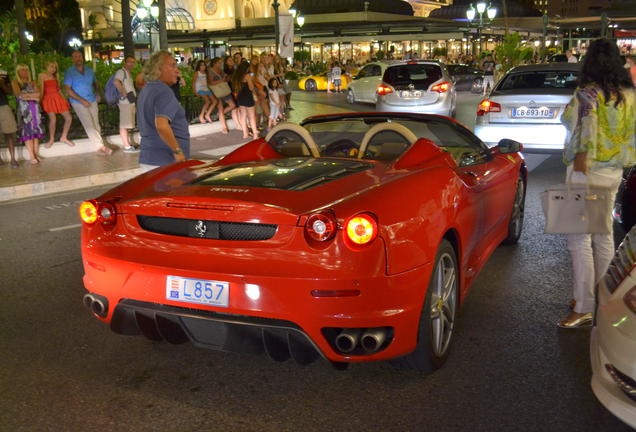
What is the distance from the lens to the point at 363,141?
4.88 meters

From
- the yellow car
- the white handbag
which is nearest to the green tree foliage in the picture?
the yellow car

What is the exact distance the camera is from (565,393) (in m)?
3.65

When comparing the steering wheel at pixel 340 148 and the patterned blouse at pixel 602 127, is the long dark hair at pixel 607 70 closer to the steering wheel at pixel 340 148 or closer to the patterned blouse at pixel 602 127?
the patterned blouse at pixel 602 127

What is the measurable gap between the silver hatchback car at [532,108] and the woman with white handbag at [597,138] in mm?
6414

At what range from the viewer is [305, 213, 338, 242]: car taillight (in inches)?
131

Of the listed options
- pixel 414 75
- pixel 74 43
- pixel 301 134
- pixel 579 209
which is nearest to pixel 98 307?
pixel 301 134

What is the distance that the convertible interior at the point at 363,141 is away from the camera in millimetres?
4828

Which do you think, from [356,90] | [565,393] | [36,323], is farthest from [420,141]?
[356,90]

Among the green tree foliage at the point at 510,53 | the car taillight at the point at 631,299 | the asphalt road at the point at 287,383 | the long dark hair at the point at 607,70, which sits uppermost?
the green tree foliage at the point at 510,53

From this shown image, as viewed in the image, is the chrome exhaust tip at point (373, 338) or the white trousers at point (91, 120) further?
the white trousers at point (91, 120)

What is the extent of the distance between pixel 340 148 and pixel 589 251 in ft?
6.13

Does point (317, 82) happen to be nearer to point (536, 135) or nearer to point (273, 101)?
point (273, 101)

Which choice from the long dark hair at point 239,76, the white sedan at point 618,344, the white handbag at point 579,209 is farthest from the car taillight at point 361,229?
the long dark hair at point 239,76

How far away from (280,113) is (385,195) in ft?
53.2
